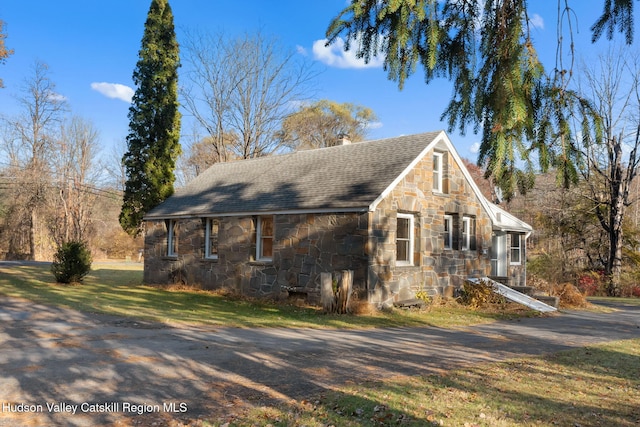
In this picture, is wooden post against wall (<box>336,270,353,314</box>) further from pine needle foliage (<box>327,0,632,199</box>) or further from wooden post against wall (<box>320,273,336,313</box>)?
pine needle foliage (<box>327,0,632,199</box>)

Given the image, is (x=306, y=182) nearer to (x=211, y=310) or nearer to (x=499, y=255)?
(x=211, y=310)

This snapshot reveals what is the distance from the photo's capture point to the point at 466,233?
18.1 m

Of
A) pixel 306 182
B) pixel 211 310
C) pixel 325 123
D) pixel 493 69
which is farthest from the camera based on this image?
pixel 325 123

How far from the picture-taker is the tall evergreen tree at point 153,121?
23.4 meters

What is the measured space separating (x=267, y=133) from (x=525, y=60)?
29.6 m

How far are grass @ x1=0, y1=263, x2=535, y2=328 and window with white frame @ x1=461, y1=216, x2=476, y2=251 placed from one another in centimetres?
287

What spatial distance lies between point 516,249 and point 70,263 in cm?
1883

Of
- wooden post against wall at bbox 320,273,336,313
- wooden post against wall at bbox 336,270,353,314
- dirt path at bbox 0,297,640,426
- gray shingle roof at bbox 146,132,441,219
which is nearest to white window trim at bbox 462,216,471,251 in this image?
gray shingle roof at bbox 146,132,441,219

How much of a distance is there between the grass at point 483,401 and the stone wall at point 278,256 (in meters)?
7.22

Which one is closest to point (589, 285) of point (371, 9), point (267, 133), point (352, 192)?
point (352, 192)

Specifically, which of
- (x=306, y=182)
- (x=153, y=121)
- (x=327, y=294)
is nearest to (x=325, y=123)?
(x=153, y=121)

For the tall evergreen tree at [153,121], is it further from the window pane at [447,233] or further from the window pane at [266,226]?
the window pane at [447,233]

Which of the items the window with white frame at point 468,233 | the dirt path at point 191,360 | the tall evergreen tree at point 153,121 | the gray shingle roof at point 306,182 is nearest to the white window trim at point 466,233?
the window with white frame at point 468,233

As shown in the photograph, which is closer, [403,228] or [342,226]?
[342,226]
